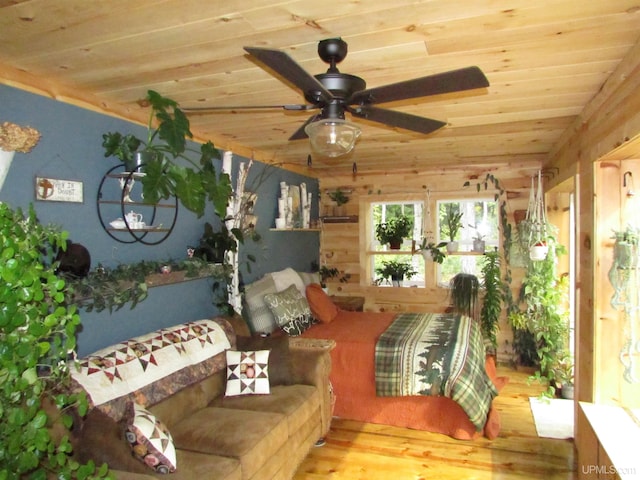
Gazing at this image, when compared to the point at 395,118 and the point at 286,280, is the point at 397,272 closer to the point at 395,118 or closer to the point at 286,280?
the point at 286,280

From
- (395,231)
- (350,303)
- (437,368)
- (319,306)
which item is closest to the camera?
(437,368)

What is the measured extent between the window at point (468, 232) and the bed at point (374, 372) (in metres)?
1.32

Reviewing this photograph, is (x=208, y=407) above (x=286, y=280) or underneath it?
underneath

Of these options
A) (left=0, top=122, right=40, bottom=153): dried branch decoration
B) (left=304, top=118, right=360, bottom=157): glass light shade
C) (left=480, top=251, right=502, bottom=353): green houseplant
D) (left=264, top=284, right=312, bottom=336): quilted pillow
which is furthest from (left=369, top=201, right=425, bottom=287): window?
(left=0, top=122, right=40, bottom=153): dried branch decoration

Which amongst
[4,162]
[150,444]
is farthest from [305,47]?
[150,444]

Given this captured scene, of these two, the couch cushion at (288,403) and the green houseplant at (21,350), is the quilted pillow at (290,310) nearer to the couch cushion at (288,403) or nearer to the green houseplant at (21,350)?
the couch cushion at (288,403)

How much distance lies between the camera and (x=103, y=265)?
2594 millimetres

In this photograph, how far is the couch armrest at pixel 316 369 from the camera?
2.97 metres

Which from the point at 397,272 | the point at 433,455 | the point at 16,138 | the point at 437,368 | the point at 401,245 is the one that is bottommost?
the point at 433,455

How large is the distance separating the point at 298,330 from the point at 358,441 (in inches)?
41.2

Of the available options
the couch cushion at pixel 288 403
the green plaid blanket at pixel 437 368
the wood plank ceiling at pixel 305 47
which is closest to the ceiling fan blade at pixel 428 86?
the wood plank ceiling at pixel 305 47

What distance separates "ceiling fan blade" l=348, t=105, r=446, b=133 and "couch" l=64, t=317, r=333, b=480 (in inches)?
63.7

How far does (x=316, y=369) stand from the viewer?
117 inches

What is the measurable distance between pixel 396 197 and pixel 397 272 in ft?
3.04
